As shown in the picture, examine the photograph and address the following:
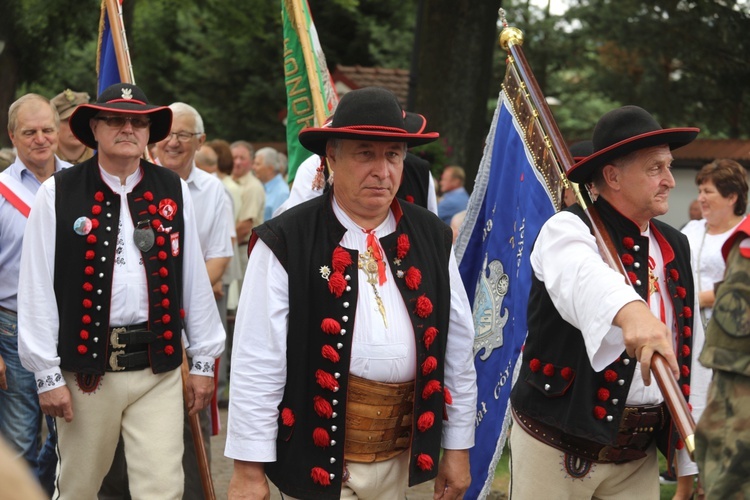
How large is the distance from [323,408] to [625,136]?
4.96ft

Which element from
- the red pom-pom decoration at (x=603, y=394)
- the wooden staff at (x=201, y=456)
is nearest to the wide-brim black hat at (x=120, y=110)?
the wooden staff at (x=201, y=456)

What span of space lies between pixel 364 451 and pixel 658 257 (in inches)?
53.5

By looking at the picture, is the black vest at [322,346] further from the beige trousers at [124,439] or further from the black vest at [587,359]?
the beige trousers at [124,439]

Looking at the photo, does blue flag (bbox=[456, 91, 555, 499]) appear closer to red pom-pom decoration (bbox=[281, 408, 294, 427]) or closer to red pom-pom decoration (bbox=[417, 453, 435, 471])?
red pom-pom decoration (bbox=[417, 453, 435, 471])

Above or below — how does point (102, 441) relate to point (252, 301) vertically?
below

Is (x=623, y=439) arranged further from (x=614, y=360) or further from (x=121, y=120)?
(x=121, y=120)

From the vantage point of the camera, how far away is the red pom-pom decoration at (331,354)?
155 inches

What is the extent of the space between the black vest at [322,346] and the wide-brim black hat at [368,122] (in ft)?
0.98

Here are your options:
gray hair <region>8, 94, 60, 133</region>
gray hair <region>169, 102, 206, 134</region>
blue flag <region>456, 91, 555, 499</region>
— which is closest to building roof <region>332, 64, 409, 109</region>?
gray hair <region>169, 102, 206, 134</region>

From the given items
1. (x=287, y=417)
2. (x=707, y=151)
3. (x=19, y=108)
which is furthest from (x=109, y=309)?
(x=707, y=151)

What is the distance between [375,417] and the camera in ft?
13.3

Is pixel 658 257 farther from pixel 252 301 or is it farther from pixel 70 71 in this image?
pixel 70 71

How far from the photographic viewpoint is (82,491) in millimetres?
5207

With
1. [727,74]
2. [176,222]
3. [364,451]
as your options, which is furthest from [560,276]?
[727,74]
